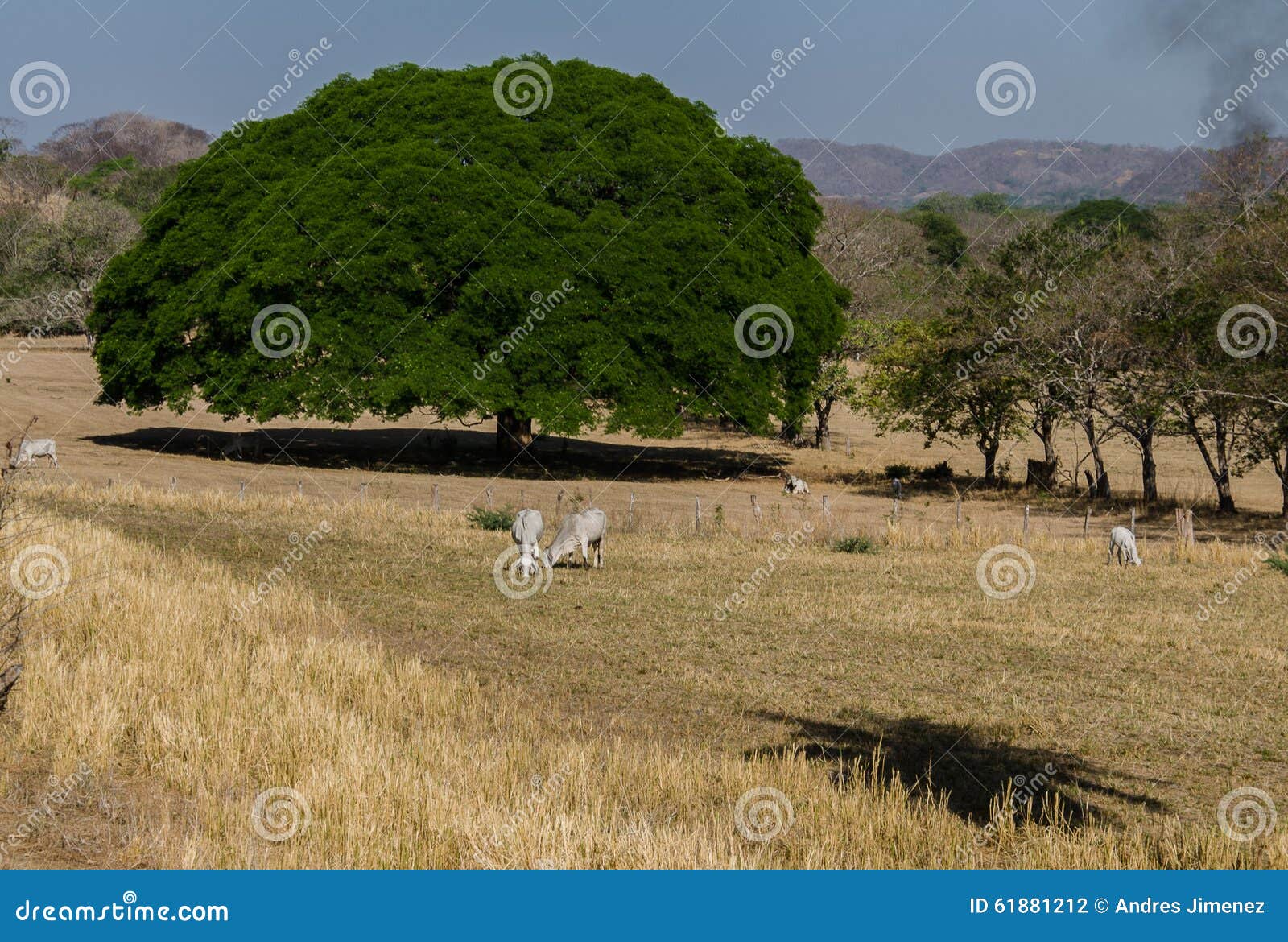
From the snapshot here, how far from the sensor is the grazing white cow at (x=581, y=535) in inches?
969

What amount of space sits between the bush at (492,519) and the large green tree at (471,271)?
11576 mm

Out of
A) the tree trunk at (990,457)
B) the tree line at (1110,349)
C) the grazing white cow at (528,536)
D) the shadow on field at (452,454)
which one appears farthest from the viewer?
the tree trunk at (990,457)

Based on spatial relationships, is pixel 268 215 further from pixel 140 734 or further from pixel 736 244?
pixel 140 734

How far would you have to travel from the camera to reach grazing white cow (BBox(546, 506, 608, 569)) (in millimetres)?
24609

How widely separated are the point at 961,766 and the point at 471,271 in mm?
33944

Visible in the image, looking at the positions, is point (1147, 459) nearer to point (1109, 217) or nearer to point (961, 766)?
point (961, 766)

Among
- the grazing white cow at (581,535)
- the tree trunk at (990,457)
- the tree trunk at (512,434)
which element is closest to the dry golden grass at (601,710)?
the grazing white cow at (581,535)

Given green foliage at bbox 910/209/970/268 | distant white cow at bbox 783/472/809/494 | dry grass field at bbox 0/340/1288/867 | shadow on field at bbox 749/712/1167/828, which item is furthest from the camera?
green foliage at bbox 910/209/970/268

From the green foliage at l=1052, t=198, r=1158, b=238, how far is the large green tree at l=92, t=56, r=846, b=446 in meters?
41.8

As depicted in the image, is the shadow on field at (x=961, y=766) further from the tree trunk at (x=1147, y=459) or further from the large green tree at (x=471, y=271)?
the tree trunk at (x=1147, y=459)

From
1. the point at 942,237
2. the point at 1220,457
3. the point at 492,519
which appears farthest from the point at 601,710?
the point at 942,237

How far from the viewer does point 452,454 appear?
5050 centimetres

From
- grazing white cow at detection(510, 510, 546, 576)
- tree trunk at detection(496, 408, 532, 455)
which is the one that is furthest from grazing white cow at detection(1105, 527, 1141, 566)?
tree trunk at detection(496, 408, 532, 455)

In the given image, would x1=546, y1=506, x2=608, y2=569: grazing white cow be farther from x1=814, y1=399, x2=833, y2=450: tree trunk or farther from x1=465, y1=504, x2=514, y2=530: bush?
x1=814, y1=399, x2=833, y2=450: tree trunk
